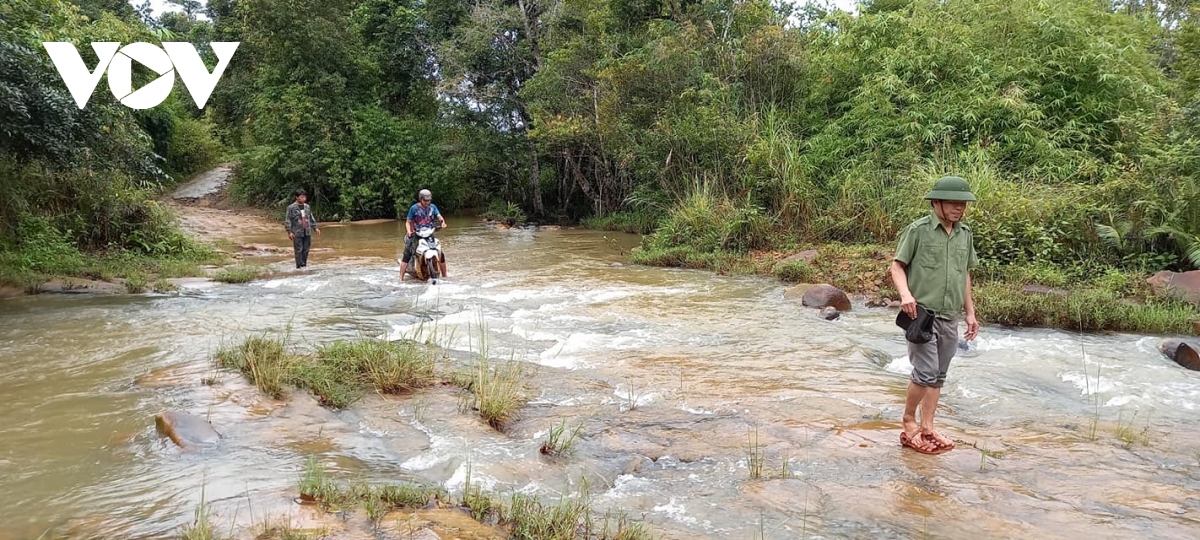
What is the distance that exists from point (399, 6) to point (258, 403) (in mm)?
25789

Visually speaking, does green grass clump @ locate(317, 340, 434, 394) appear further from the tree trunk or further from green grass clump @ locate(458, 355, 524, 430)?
the tree trunk

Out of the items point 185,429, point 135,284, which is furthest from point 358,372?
point 135,284

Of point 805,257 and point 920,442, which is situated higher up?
point 805,257

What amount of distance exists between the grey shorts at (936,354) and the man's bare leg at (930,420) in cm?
6

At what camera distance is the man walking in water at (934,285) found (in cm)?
476

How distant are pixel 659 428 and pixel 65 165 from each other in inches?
358

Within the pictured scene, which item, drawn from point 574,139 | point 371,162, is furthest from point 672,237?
point 371,162

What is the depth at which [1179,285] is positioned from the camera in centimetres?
937

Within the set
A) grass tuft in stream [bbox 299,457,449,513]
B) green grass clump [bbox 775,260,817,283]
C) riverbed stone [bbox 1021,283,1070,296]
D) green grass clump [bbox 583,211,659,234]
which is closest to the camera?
grass tuft in stream [bbox 299,457,449,513]

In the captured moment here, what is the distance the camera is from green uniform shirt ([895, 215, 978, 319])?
477 centimetres

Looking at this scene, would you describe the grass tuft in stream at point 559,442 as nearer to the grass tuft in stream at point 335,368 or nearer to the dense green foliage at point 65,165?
the grass tuft in stream at point 335,368

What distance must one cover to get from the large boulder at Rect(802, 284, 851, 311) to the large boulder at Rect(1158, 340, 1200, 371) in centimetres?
355

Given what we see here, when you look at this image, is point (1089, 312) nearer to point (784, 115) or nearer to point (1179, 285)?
point (1179, 285)

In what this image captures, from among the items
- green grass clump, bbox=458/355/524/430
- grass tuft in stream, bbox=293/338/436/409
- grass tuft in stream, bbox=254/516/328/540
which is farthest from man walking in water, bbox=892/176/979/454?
grass tuft in stream, bbox=293/338/436/409
